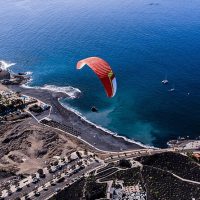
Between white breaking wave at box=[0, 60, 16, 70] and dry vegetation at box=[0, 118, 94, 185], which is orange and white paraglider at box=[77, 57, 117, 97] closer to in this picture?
dry vegetation at box=[0, 118, 94, 185]

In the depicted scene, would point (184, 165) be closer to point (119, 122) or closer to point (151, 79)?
point (119, 122)

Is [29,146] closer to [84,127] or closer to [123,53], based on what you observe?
[84,127]

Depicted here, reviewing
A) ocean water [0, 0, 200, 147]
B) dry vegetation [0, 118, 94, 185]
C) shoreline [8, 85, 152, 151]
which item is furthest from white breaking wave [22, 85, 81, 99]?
dry vegetation [0, 118, 94, 185]

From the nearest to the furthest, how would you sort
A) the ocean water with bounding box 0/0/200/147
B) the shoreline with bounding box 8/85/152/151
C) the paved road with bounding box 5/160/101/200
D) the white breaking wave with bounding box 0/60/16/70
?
1. the paved road with bounding box 5/160/101/200
2. the shoreline with bounding box 8/85/152/151
3. the ocean water with bounding box 0/0/200/147
4. the white breaking wave with bounding box 0/60/16/70

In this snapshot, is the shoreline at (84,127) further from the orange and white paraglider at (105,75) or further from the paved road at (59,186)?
the orange and white paraglider at (105,75)

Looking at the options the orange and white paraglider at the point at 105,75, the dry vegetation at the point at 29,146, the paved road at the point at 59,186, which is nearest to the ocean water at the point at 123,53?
the dry vegetation at the point at 29,146

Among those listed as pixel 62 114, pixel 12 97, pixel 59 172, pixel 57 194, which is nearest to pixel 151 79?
pixel 62 114
